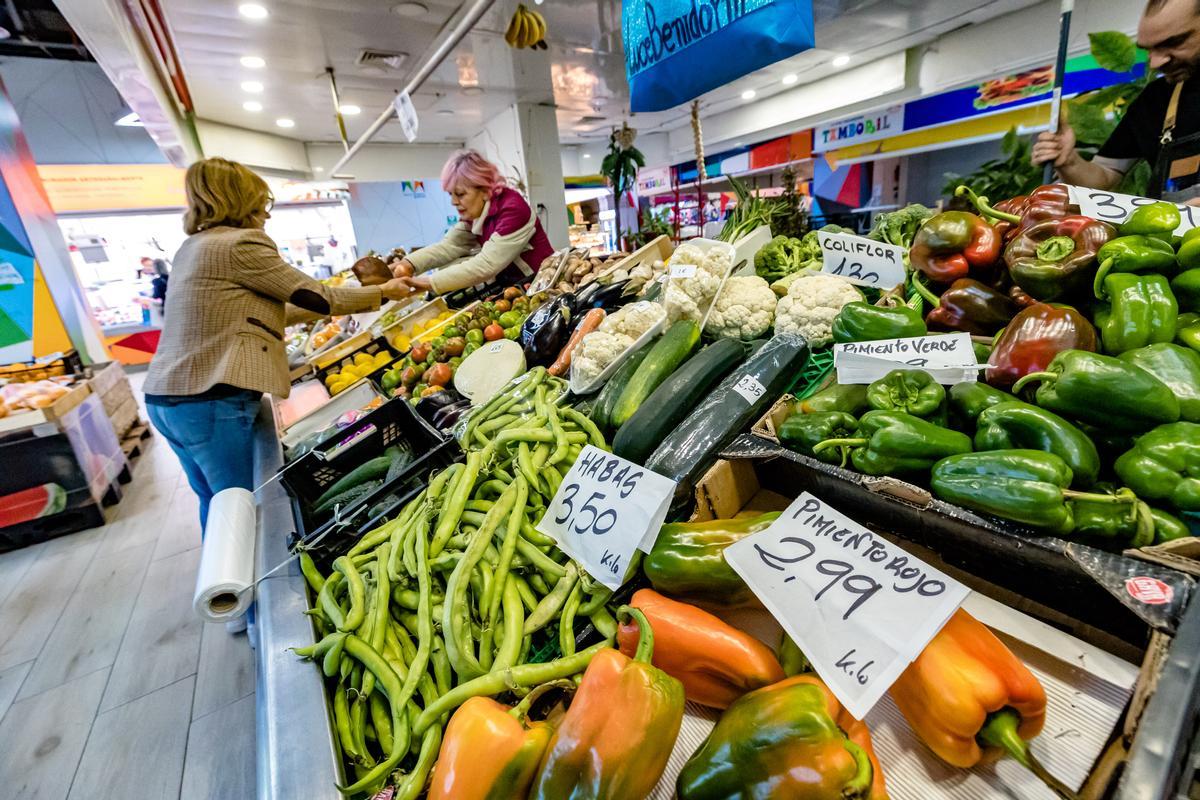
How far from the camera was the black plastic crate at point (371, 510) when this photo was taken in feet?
4.83

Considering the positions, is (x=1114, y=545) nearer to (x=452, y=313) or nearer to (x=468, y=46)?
(x=452, y=313)

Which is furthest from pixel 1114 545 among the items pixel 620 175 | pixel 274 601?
pixel 620 175

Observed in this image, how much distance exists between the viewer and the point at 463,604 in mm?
1127

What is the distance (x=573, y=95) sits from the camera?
10016mm

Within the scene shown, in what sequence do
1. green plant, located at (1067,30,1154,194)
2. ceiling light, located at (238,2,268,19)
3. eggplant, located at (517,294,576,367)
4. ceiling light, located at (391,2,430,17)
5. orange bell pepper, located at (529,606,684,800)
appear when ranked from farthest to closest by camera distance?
ceiling light, located at (391,2,430,17)
ceiling light, located at (238,2,268,19)
green plant, located at (1067,30,1154,194)
eggplant, located at (517,294,576,367)
orange bell pepper, located at (529,606,684,800)

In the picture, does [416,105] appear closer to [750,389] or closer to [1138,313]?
[750,389]

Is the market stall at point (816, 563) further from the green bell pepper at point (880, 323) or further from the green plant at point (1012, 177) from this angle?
the green plant at point (1012, 177)

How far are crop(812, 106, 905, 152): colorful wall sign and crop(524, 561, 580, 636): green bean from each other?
1237 centimetres

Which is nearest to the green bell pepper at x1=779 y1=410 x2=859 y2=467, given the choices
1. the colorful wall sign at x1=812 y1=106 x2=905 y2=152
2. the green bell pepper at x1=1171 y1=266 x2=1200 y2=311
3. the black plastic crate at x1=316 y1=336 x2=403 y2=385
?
the green bell pepper at x1=1171 y1=266 x2=1200 y2=311

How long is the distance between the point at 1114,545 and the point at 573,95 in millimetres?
11117

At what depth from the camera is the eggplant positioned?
94.0 inches

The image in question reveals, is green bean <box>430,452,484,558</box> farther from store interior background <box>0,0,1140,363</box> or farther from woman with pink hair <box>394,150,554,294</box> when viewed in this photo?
store interior background <box>0,0,1140,363</box>

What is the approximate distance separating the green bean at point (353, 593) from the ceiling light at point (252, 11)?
6296 mm

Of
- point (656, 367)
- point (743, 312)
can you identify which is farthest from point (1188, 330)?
point (656, 367)
